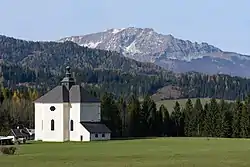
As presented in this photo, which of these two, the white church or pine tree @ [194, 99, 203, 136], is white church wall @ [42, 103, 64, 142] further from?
pine tree @ [194, 99, 203, 136]

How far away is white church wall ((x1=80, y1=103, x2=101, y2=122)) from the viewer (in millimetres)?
109562

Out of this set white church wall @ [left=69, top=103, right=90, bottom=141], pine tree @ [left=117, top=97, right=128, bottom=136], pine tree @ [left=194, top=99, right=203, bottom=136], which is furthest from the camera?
pine tree @ [left=117, top=97, right=128, bottom=136]

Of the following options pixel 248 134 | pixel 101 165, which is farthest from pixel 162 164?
pixel 248 134

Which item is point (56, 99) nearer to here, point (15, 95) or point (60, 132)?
point (60, 132)

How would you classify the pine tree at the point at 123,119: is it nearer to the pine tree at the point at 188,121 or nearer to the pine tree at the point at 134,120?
the pine tree at the point at 134,120

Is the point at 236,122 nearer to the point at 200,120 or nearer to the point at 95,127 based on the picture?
the point at 200,120

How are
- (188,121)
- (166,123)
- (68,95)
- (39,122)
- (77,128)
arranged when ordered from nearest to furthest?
1. (77,128)
2. (68,95)
3. (39,122)
4. (188,121)
5. (166,123)

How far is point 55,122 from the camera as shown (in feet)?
364

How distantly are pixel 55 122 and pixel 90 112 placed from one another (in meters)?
6.07

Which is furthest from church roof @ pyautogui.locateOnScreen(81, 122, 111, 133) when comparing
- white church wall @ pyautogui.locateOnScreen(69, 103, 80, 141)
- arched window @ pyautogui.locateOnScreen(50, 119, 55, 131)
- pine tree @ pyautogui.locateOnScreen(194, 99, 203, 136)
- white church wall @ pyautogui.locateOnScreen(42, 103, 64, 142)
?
pine tree @ pyautogui.locateOnScreen(194, 99, 203, 136)

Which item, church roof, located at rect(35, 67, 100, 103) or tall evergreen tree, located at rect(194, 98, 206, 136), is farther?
tall evergreen tree, located at rect(194, 98, 206, 136)

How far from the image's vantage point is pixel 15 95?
14462cm

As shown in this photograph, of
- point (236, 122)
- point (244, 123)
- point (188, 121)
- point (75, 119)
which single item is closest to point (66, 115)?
point (75, 119)

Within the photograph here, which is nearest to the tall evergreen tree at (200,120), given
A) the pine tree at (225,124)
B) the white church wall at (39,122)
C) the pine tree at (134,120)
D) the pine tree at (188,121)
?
the pine tree at (188,121)
